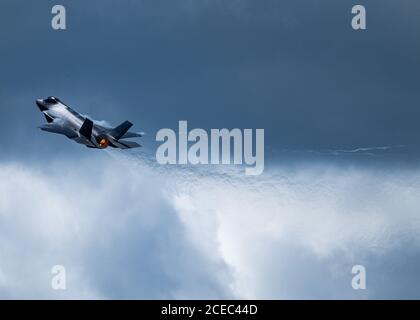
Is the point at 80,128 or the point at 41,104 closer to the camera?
the point at 80,128

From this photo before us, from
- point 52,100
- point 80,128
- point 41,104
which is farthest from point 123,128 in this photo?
point 41,104

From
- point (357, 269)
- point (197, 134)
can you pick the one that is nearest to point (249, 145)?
point (197, 134)

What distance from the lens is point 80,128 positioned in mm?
69438

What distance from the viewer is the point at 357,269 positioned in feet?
244

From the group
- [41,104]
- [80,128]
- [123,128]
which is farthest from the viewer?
[41,104]

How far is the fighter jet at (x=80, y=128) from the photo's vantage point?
224 ft

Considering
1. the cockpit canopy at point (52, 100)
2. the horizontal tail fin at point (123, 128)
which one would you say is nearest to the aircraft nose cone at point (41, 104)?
the cockpit canopy at point (52, 100)

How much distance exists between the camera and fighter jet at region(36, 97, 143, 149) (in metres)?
68.4

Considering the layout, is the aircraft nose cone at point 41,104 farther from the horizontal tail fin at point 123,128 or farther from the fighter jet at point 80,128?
the horizontal tail fin at point 123,128

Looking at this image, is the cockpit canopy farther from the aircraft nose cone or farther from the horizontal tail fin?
the horizontal tail fin

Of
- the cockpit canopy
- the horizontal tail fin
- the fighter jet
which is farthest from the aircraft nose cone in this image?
the horizontal tail fin

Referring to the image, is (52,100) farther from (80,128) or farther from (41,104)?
(80,128)
